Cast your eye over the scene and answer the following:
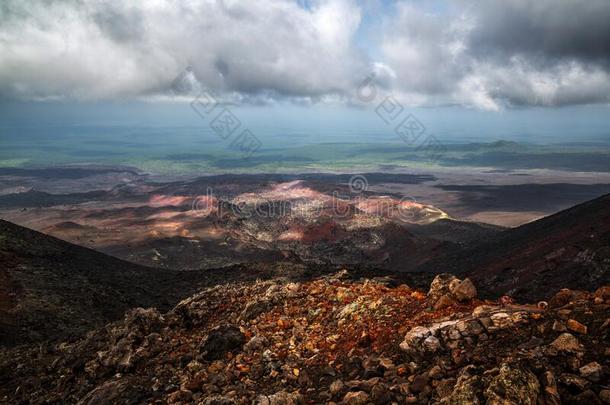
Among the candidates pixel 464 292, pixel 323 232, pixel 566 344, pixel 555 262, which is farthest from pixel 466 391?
pixel 323 232

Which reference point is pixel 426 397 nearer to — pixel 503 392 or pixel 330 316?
pixel 503 392

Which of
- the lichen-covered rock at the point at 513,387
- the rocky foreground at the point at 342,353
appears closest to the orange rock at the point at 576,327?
the rocky foreground at the point at 342,353

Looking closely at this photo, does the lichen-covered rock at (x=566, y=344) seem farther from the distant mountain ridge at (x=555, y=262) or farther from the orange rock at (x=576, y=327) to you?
the distant mountain ridge at (x=555, y=262)

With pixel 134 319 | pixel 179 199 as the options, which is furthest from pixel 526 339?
pixel 179 199

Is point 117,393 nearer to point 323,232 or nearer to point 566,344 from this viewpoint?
point 566,344

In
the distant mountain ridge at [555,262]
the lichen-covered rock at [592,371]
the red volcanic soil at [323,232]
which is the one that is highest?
the lichen-covered rock at [592,371]

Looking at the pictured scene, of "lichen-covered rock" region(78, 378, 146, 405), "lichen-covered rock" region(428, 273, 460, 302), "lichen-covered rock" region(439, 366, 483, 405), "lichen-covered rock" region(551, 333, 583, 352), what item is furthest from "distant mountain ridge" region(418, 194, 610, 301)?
"lichen-covered rock" region(78, 378, 146, 405)

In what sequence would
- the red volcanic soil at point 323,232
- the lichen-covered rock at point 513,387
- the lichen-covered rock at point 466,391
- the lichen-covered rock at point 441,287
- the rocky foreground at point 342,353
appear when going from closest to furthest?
1. the lichen-covered rock at point 513,387
2. the lichen-covered rock at point 466,391
3. the rocky foreground at point 342,353
4. the lichen-covered rock at point 441,287
5. the red volcanic soil at point 323,232
